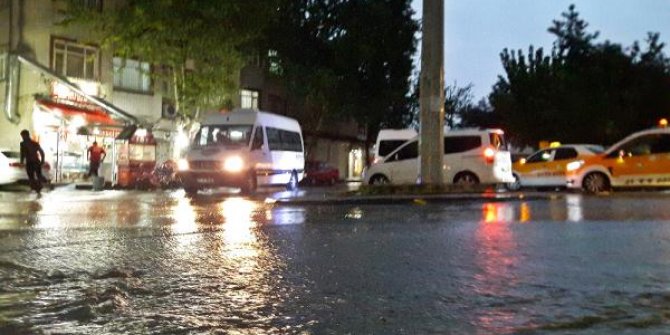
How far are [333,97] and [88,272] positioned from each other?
3207 cm

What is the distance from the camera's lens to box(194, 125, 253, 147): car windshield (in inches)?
812

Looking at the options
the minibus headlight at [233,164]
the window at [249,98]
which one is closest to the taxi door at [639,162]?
the minibus headlight at [233,164]

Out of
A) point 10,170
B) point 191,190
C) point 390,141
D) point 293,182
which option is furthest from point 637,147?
point 10,170

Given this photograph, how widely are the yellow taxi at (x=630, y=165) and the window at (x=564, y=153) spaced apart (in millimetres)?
2797

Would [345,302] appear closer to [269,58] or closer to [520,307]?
[520,307]

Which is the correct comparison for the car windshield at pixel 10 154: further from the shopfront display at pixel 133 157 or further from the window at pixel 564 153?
the window at pixel 564 153

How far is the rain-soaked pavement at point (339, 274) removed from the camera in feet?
16.6

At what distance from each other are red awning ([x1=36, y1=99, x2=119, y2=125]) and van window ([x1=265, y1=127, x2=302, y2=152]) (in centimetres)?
812

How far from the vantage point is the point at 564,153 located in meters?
22.8

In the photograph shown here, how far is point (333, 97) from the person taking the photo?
38.4 m

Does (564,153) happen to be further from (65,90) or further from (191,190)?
(65,90)

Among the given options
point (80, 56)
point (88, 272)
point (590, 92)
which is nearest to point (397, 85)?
point (590, 92)

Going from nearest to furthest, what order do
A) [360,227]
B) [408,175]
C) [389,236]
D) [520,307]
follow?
[520,307], [389,236], [360,227], [408,175]

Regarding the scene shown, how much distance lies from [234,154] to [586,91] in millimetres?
27400
